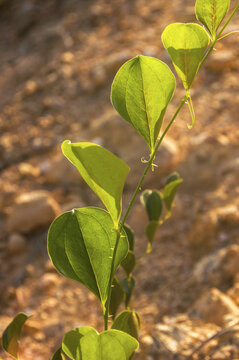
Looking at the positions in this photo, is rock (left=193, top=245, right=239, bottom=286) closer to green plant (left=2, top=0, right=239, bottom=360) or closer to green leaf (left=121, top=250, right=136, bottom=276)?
green leaf (left=121, top=250, right=136, bottom=276)

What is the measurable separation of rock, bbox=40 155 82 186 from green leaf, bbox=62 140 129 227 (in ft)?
4.71

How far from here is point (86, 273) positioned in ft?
2.54

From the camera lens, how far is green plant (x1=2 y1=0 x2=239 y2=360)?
2.23 feet

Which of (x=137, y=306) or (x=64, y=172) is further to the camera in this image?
(x=64, y=172)

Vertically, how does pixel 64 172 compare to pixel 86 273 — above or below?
below

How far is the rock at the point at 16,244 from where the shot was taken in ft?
6.28

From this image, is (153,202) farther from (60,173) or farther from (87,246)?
(60,173)

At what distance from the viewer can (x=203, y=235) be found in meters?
1.69

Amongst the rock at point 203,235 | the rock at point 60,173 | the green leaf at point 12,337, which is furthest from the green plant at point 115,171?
the rock at point 60,173

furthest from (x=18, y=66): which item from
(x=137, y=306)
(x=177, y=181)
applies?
(x=177, y=181)

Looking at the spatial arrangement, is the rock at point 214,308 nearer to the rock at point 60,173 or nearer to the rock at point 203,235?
the rock at point 203,235

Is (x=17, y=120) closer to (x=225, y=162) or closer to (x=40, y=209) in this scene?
(x=40, y=209)

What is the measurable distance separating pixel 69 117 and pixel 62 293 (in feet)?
3.44

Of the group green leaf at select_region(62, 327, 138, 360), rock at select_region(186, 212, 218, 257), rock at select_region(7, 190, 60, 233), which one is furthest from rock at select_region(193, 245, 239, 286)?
green leaf at select_region(62, 327, 138, 360)
